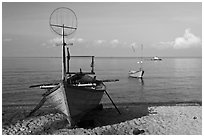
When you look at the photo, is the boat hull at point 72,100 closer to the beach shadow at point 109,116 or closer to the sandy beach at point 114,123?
the sandy beach at point 114,123

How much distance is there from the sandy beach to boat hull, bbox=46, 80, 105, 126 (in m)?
0.79

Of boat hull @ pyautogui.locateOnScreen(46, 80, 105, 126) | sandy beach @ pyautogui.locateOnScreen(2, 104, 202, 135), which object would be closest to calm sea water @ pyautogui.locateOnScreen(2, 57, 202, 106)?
sandy beach @ pyautogui.locateOnScreen(2, 104, 202, 135)

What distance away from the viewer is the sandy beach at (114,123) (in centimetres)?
1386

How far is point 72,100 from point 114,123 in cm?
353

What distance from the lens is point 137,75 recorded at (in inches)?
2042

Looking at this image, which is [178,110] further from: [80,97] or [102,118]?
[80,97]

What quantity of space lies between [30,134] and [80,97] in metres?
3.68

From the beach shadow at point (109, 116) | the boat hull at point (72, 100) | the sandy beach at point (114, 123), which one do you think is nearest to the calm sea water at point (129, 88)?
the beach shadow at point (109, 116)

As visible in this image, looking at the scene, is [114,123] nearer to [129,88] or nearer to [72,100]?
[72,100]

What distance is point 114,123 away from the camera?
15.4 meters

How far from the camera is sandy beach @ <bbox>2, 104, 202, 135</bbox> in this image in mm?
13859

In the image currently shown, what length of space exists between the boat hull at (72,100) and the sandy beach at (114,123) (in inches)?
31.0

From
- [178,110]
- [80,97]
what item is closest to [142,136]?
[80,97]

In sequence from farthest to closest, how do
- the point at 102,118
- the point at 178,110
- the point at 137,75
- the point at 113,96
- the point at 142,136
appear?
the point at 137,75 < the point at 113,96 < the point at 178,110 < the point at 102,118 < the point at 142,136
